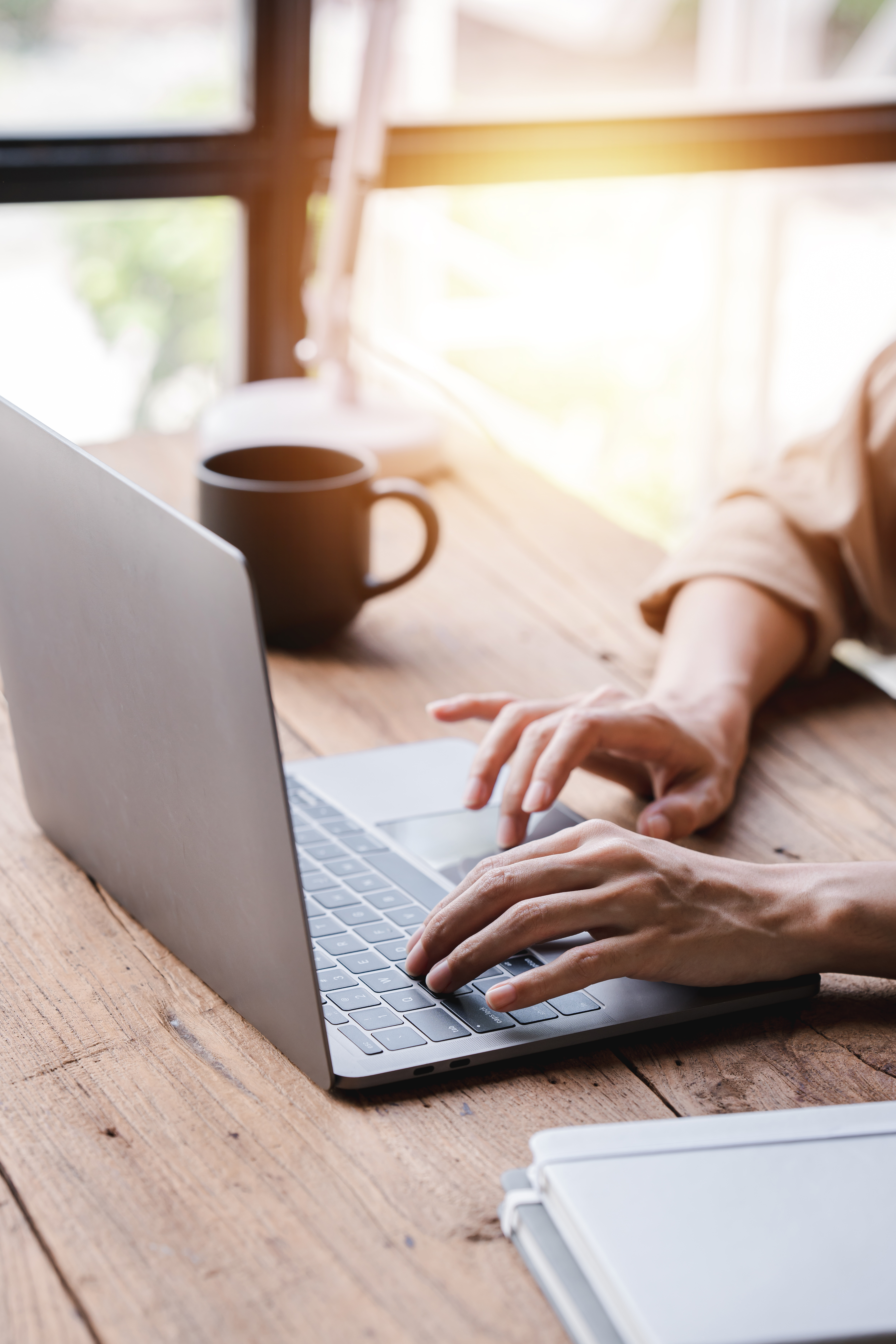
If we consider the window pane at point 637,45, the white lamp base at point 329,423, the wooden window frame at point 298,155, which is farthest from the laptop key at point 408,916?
the window pane at point 637,45

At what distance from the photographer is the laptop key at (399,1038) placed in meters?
0.55

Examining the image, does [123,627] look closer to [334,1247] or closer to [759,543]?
[334,1247]

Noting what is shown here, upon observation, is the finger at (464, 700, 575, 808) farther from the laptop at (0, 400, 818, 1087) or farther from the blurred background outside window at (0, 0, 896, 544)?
the blurred background outside window at (0, 0, 896, 544)

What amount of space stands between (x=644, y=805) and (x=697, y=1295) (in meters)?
0.43

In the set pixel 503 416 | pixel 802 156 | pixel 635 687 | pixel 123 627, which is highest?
pixel 802 156

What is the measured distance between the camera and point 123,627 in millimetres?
557

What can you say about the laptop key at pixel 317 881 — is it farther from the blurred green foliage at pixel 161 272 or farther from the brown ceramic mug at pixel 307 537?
the blurred green foliage at pixel 161 272

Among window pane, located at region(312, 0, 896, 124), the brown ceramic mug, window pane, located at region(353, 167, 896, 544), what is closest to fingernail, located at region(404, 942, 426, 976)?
the brown ceramic mug

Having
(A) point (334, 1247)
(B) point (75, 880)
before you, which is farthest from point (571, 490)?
(A) point (334, 1247)

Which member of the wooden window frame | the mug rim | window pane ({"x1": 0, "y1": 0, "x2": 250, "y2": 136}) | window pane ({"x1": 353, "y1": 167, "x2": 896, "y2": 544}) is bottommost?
window pane ({"x1": 353, "y1": 167, "x2": 896, "y2": 544})

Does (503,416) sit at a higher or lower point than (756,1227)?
lower

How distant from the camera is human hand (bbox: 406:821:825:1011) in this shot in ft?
1.89

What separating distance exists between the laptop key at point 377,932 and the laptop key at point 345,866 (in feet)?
0.17

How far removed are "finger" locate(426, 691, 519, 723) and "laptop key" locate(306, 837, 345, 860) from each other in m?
0.13
